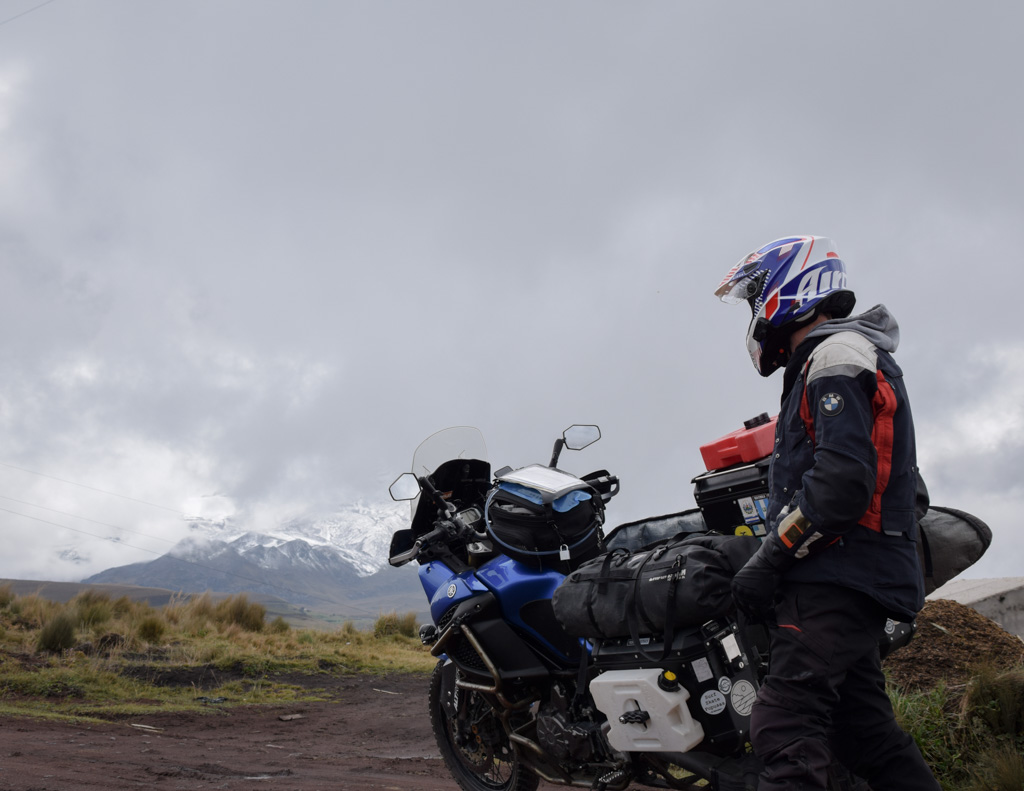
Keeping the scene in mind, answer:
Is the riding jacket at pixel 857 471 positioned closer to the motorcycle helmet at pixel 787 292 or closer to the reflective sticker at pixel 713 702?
the motorcycle helmet at pixel 787 292

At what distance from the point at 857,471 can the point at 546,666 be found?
1.94 meters

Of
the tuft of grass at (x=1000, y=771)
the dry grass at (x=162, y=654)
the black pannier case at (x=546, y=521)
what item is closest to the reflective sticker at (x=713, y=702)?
the black pannier case at (x=546, y=521)

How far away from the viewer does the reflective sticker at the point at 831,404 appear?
94.2 inches

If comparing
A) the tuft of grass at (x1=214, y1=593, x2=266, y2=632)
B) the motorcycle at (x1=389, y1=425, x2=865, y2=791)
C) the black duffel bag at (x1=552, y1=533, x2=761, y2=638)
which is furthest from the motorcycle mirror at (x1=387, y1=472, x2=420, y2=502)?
the tuft of grass at (x1=214, y1=593, x2=266, y2=632)

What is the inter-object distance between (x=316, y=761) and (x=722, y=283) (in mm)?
5163

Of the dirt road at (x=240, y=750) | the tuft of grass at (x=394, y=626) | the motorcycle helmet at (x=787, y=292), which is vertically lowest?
the dirt road at (x=240, y=750)

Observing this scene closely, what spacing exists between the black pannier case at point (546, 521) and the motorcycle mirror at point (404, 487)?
0.72 meters

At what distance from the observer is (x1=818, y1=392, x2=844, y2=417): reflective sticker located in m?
2.39

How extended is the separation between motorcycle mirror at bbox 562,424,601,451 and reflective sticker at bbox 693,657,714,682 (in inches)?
65.9

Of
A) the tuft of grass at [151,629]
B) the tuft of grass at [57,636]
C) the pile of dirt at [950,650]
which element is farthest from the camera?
the tuft of grass at [151,629]

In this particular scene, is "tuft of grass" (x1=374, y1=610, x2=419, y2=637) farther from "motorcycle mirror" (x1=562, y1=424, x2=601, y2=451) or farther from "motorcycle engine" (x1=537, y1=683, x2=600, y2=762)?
"motorcycle engine" (x1=537, y1=683, x2=600, y2=762)

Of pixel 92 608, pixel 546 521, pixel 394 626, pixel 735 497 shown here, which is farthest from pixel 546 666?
pixel 394 626

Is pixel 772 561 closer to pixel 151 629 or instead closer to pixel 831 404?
pixel 831 404

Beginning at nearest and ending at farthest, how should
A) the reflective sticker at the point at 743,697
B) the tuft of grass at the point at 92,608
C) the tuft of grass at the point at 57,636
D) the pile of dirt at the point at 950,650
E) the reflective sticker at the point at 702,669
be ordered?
1. the reflective sticker at the point at 743,697
2. the reflective sticker at the point at 702,669
3. the pile of dirt at the point at 950,650
4. the tuft of grass at the point at 57,636
5. the tuft of grass at the point at 92,608
